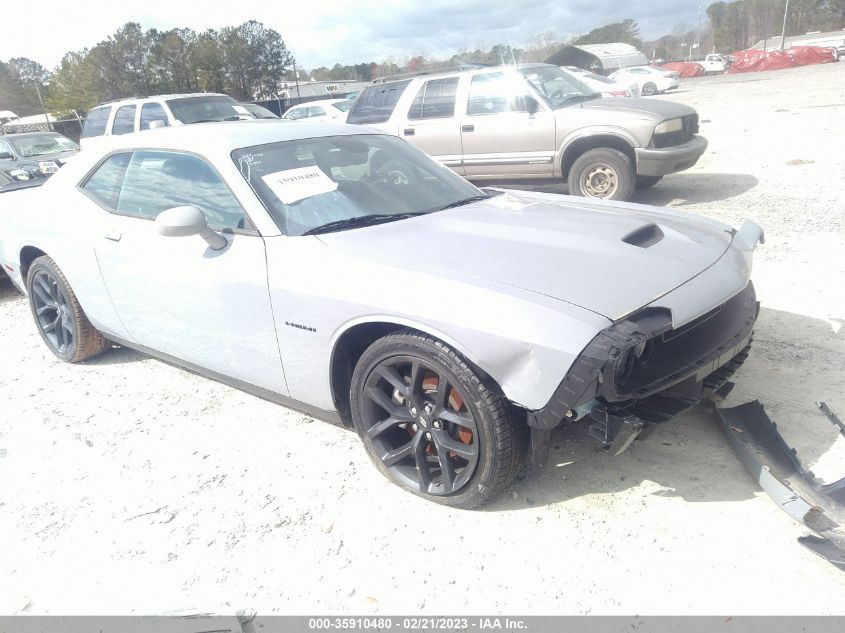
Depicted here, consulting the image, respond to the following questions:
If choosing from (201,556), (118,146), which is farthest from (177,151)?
(201,556)

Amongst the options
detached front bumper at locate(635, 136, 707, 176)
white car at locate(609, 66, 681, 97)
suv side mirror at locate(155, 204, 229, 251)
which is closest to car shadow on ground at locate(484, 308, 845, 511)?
suv side mirror at locate(155, 204, 229, 251)

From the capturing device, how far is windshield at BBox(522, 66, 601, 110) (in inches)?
298

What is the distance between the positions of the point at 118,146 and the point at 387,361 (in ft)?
8.36

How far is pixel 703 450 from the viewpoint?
2738 millimetres

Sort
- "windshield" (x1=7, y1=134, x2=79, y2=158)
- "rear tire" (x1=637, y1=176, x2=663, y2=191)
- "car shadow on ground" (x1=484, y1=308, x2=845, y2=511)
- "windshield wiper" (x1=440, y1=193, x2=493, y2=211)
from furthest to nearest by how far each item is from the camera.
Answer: "windshield" (x1=7, y1=134, x2=79, y2=158) → "rear tire" (x1=637, y1=176, x2=663, y2=191) → "windshield wiper" (x1=440, y1=193, x2=493, y2=211) → "car shadow on ground" (x1=484, y1=308, x2=845, y2=511)

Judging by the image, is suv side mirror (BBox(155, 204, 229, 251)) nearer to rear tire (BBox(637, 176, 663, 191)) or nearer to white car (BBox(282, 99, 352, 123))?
rear tire (BBox(637, 176, 663, 191))

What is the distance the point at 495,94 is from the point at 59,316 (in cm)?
573

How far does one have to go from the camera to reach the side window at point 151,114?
10.7 meters

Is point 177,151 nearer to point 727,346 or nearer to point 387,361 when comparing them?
point 387,361

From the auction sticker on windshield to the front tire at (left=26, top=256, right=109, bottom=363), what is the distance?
1959mm

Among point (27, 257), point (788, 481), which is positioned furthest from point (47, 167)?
point (788, 481)

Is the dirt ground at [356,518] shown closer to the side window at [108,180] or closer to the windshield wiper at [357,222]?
the windshield wiper at [357,222]

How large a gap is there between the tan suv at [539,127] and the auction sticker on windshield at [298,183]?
16.4 ft

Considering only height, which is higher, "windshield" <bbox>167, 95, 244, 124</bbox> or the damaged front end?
"windshield" <bbox>167, 95, 244, 124</bbox>
